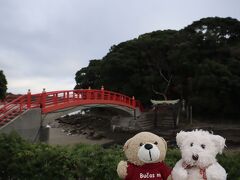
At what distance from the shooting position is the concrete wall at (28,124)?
15.4 meters

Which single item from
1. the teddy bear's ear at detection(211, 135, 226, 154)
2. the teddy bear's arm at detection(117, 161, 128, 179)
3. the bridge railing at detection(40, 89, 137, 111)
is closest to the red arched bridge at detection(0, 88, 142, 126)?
the bridge railing at detection(40, 89, 137, 111)

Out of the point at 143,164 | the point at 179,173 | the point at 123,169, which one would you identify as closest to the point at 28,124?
the point at 123,169

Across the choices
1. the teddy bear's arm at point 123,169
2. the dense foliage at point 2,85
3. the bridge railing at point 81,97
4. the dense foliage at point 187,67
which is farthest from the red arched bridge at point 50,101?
the teddy bear's arm at point 123,169

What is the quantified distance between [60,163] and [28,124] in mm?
9951

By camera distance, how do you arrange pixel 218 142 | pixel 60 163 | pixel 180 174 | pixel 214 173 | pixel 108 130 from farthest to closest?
pixel 108 130, pixel 60 163, pixel 218 142, pixel 180 174, pixel 214 173

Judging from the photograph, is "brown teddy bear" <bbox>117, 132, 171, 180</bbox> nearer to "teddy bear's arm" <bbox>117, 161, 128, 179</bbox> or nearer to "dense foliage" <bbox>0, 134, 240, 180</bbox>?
"teddy bear's arm" <bbox>117, 161, 128, 179</bbox>

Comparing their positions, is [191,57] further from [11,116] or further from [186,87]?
[11,116]

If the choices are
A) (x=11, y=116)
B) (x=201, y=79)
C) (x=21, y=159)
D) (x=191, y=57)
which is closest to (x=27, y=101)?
(x=11, y=116)

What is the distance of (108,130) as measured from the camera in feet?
106

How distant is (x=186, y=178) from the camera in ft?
17.1

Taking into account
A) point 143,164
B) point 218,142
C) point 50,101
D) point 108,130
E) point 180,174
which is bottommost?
point 180,174

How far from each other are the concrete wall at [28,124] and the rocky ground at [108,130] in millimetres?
7579

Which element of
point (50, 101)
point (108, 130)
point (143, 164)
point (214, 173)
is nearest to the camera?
point (214, 173)

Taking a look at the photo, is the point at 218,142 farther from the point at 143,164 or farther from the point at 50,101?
the point at 50,101
